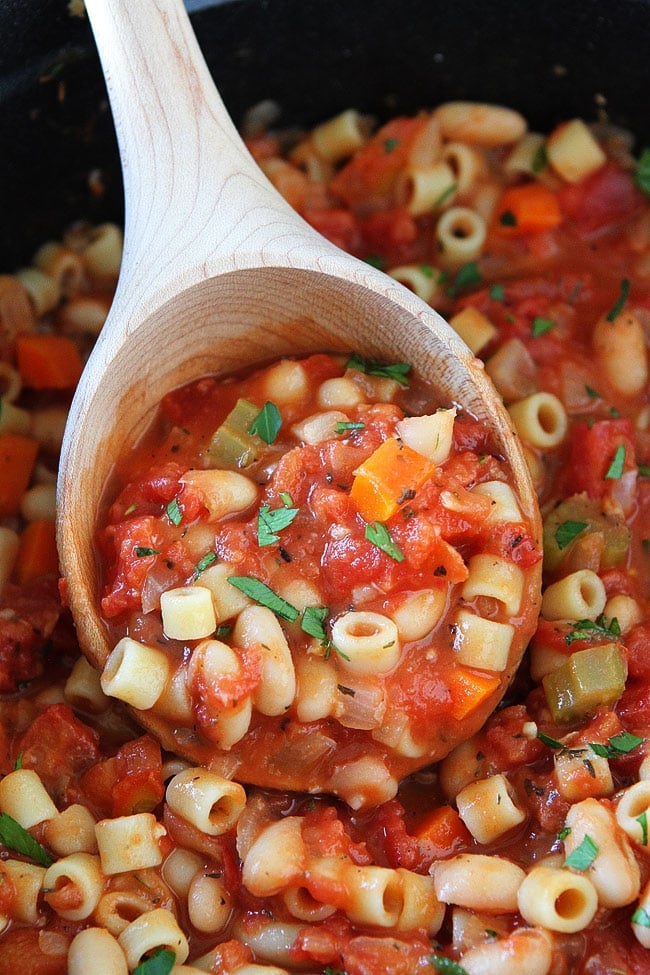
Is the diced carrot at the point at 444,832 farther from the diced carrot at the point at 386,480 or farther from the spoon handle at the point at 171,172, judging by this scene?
the spoon handle at the point at 171,172

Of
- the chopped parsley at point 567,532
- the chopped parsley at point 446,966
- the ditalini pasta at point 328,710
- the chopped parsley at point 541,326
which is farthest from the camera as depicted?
the chopped parsley at point 541,326

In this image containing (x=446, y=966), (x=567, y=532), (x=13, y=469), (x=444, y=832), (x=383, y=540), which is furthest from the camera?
(x=13, y=469)

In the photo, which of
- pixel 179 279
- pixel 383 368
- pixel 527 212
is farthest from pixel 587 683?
pixel 527 212

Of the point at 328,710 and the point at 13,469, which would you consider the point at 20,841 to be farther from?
the point at 13,469

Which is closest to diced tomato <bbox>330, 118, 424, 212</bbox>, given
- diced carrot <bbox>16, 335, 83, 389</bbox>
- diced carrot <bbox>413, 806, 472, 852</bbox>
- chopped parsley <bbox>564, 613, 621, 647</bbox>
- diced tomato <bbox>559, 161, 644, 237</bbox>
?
diced tomato <bbox>559, 161, 644, 237</bbox>

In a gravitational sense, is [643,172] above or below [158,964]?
above

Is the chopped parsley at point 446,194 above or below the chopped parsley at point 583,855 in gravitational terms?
above

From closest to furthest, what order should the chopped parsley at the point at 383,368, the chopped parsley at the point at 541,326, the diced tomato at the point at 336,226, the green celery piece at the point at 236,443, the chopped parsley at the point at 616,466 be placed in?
the green celery piece at the point at 236,443
the chopped parsley at the point at 383,368
the chopped parsley at the point at 616,466
the chopped parsley at the point at 541,326
the diced tomato at the point at 336,226

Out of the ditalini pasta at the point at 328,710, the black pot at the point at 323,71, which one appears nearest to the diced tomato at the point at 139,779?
the ditalini pasta at the point at 328,710

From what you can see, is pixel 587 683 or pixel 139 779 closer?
pixel 139 779
